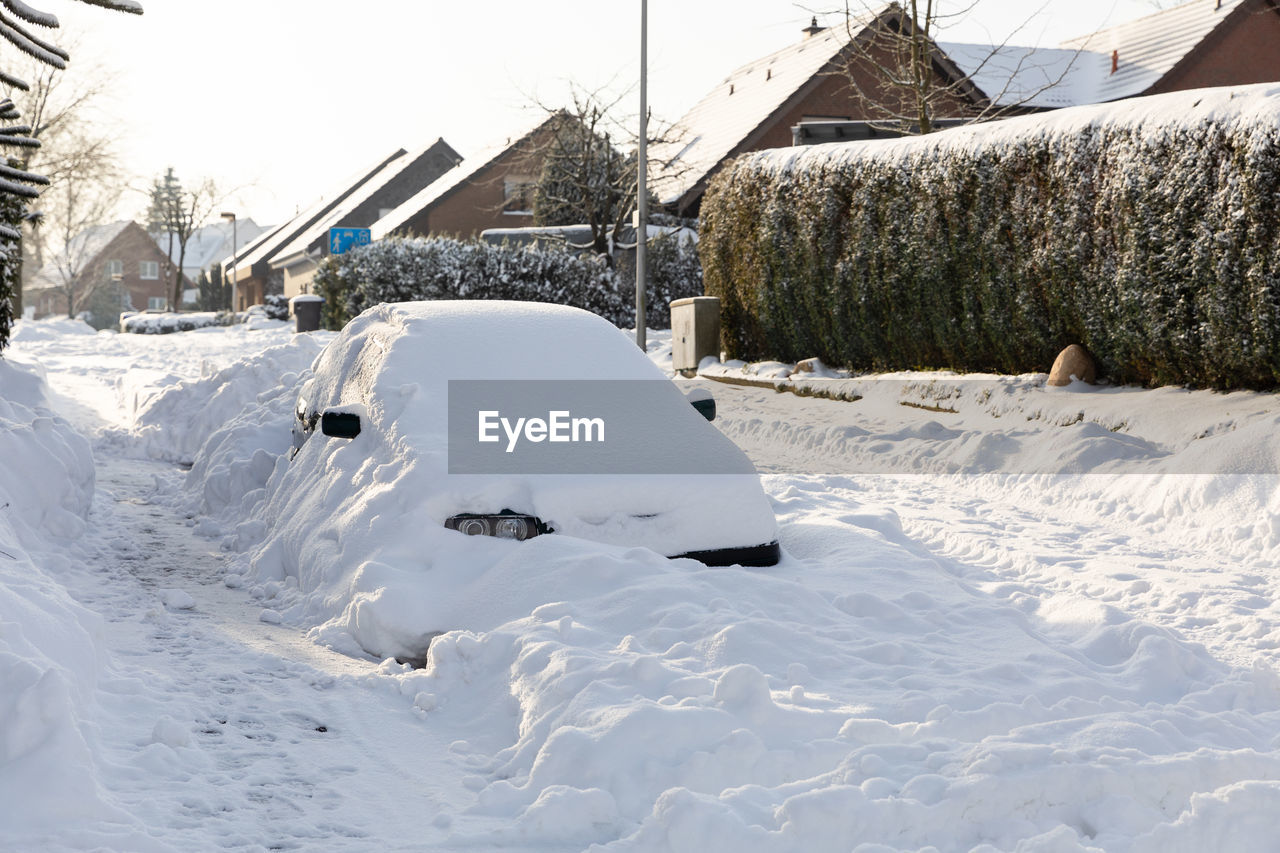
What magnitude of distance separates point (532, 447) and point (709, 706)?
2124 mm

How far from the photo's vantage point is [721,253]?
1805 cm

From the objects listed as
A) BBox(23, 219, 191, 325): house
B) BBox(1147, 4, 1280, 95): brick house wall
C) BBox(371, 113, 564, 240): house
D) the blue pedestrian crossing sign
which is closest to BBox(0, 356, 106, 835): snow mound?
the blue pedestrian crossing sign

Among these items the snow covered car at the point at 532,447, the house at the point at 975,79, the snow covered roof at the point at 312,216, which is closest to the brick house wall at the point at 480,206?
the house at the point at 975,79

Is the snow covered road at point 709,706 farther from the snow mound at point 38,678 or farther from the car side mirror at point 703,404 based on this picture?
the car side mirror at point 703,404

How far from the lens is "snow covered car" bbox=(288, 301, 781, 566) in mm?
5695

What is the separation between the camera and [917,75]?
63.4 ft

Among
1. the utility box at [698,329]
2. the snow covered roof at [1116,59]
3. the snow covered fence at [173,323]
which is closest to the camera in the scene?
the utility box at [698,329]

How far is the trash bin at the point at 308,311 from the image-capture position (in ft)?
86.1

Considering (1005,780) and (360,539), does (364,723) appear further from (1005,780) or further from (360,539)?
(1005,780)

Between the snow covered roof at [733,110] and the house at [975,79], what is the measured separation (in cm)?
5

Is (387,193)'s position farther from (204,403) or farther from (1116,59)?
(204,403)

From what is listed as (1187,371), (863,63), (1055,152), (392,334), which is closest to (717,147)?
(863,63)

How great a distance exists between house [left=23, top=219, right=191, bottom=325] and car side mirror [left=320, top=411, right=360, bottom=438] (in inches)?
2809

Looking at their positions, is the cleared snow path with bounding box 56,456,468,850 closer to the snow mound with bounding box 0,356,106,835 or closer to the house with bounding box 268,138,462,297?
the snow mound with bounding box 0,356,106,835
